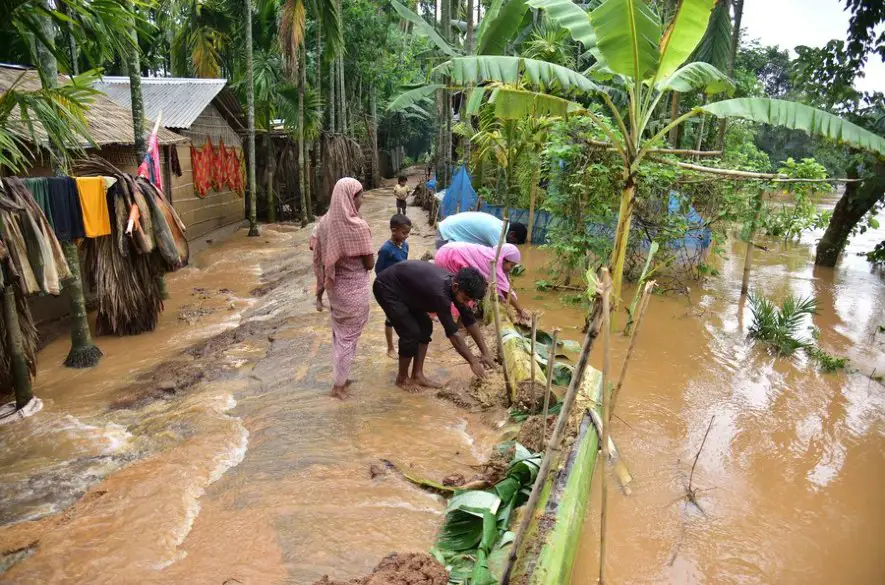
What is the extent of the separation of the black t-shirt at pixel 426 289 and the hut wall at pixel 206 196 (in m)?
8.35

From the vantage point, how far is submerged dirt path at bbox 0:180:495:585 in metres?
2.86

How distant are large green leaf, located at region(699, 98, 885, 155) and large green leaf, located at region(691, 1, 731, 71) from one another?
27.5ft

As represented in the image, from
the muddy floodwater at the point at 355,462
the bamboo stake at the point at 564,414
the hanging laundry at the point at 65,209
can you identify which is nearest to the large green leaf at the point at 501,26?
the muddy floodwater at the point at 355,462

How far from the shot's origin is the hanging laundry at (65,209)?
5422 millimetres

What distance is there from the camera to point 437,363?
546cm

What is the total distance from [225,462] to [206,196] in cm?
1035

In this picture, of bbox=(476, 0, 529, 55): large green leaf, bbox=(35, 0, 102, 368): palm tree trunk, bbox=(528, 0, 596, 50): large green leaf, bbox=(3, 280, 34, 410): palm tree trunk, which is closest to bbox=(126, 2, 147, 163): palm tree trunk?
bbox=(35, 0, 102, 368): palm tree trunk

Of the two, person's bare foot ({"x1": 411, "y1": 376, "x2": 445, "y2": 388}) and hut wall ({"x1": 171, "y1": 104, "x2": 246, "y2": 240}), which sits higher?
hut wall ({"x1": 171, "y1": 104, "x2": 246, "y2": 240})

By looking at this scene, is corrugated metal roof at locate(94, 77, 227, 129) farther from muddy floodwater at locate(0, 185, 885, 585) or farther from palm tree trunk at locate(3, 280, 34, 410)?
palm tree trunk at locate(3, 280, 34, 410)

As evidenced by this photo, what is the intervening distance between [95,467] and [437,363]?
283 cm

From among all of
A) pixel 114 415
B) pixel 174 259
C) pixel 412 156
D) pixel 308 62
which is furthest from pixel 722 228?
pixel 412 156

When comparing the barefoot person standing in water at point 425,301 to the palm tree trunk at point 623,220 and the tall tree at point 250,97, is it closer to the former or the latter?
the palm tree trunk at point 623,220

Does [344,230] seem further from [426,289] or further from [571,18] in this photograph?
[571,18]

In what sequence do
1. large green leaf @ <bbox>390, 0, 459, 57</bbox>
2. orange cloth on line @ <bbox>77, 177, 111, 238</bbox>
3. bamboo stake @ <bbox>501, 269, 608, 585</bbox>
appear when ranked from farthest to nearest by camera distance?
large green leaf @ <bbox>390, 0, 459, 57</bbox> < orange cloth on line @ <bbox>77, 177, 111, 238</bbox> < bamboo stake @ <bbox>501, 269, 608, 585</bbox>
